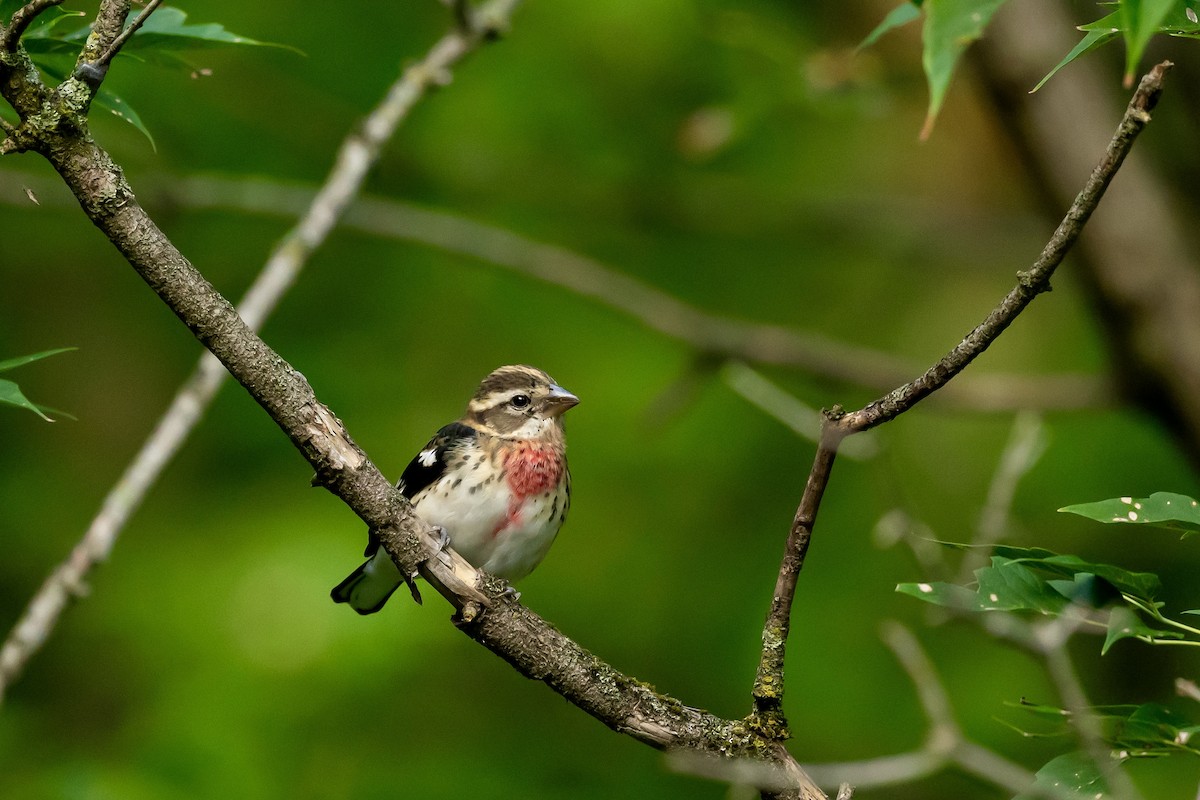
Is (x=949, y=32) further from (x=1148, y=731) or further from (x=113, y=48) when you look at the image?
(x=113, y=48)

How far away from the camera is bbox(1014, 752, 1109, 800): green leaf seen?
2.70 m

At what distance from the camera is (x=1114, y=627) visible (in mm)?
2568

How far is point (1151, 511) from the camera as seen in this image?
2.58 m

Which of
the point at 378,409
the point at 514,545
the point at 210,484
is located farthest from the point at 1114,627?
the point at 210,484

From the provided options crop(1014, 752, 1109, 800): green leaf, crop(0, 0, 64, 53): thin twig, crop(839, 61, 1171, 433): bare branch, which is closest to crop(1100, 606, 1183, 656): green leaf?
crop(1014, 752, 1109, 800): green leaf

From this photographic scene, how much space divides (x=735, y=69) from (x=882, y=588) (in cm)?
374

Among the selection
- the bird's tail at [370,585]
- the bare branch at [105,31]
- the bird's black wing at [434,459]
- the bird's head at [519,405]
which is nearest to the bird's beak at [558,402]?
the bird's head at [519,405]

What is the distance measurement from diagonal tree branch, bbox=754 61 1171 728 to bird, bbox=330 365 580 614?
101 inches

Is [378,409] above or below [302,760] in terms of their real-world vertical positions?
above

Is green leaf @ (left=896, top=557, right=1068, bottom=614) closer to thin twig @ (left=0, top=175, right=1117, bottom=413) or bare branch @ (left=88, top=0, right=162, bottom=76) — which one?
bare branch @ (left=88, top=0, right=162, bottom=76)

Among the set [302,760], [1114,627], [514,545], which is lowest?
[302,760]

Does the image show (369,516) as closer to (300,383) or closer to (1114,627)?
(300,383)

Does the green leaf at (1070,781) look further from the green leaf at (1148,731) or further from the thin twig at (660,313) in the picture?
the thin twig at (660,313)

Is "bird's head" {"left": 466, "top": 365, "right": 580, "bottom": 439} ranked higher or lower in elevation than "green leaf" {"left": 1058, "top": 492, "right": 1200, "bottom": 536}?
higher
